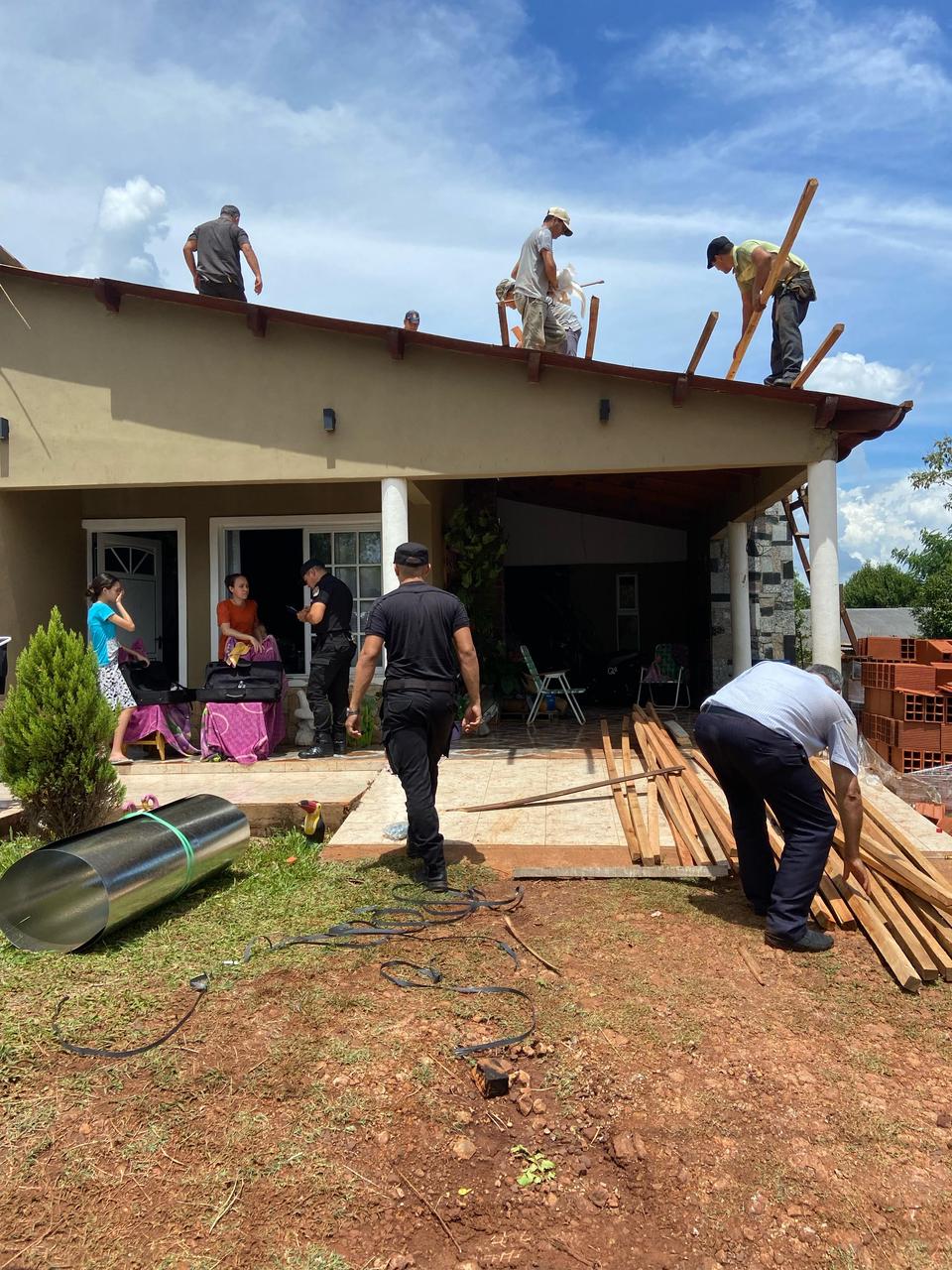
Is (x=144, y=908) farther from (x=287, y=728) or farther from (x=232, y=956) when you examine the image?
(x=287, y=728)

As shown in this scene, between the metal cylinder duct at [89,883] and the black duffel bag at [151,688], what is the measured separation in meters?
3.83

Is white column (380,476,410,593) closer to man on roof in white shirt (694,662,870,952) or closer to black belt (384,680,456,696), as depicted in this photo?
black belt (384,680,456,696)

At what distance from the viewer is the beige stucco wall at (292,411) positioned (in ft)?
23.5

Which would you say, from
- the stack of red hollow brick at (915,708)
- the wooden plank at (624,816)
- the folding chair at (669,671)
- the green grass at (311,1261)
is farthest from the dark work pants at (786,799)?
the folding chair at (669,671)

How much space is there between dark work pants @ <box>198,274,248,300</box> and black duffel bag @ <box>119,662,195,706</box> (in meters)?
3.60

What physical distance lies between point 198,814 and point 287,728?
4.27 meters

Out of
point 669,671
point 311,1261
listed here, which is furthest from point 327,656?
point 669,671

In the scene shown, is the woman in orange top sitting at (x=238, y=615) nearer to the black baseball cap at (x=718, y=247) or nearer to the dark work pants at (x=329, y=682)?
the dark work pants at (x=329, y=682)

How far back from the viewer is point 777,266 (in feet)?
20.9

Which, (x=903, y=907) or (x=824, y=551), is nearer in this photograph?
(x=903, y=907)

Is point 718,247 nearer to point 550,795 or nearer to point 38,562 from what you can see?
point 550,795

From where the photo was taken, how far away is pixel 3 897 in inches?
150

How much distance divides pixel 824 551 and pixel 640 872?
375 cm

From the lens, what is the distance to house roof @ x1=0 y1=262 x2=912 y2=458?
6.76 metres
